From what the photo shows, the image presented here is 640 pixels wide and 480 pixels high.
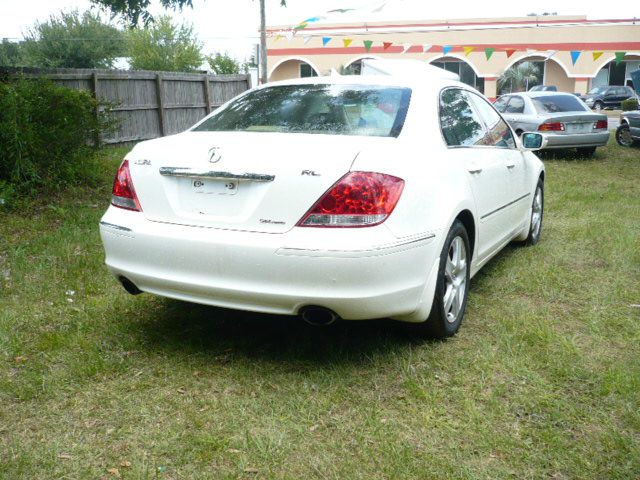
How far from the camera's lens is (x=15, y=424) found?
300 centimetres

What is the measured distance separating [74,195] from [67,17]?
41.7 m

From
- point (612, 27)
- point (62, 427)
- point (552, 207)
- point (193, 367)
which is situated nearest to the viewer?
point (62, 427)

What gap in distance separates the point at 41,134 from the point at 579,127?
9.55 meters

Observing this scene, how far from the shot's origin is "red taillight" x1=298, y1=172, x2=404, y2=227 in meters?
3.14

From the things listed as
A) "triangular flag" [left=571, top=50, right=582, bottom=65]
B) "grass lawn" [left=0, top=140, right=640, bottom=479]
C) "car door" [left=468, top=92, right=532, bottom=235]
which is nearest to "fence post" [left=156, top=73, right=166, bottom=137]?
"grass lawn" [left=0, top=140, right=640, bottom=479]

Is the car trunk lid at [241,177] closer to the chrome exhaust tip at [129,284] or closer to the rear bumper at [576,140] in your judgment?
the chrome exhaust tip at [129,284]

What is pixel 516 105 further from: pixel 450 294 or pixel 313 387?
pixel 313 387

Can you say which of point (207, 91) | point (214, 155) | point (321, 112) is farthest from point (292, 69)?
point (214, 155)

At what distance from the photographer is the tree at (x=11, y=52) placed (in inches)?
1784

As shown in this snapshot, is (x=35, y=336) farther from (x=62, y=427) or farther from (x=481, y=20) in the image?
(x=481, y=20)

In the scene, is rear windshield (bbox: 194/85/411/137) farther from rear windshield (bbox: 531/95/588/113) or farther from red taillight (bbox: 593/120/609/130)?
red taillight (bbox: 593/120/609/130)

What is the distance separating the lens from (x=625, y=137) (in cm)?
1491

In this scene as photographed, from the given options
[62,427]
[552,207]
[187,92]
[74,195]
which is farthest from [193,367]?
[187,92]

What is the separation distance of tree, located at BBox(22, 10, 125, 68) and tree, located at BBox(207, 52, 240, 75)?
15850mm
